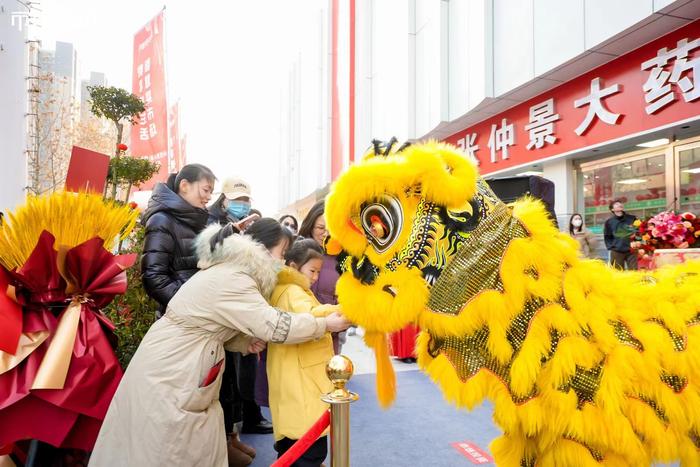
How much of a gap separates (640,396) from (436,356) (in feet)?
1.42

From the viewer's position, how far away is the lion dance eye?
1046mm

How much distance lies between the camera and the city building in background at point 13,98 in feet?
11.9

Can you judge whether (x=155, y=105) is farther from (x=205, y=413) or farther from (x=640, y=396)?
(x=640, y=396)

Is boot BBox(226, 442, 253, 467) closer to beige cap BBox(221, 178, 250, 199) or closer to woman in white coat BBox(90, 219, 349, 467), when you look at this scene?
woman in white coat BBox(90, 219, 349, 467)

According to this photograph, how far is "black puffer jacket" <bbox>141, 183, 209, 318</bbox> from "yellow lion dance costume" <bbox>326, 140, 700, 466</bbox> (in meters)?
1.38

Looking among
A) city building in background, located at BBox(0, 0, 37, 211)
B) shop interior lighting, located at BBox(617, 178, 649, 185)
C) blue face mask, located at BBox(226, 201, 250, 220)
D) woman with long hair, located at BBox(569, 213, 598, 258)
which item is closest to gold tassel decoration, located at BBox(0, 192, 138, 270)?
blue face mask, located at BBox(226, 201, 250, 220)

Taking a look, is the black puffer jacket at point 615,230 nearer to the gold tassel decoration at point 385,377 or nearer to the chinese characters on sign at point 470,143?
the chinese characters on sign at point 470,143

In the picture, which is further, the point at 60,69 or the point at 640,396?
the point at 60,69

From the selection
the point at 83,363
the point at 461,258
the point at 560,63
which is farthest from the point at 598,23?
the point at 83,363

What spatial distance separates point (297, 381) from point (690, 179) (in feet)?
18.8

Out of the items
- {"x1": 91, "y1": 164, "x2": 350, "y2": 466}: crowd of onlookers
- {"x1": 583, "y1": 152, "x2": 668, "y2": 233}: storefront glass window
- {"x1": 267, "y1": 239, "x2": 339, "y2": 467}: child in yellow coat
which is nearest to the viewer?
{"x1": 91, "y1": 164, "x2": 350, "y2": 466}: crowd of onlookers

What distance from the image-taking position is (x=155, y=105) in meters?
6.23

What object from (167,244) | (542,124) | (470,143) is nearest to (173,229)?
(167,244)

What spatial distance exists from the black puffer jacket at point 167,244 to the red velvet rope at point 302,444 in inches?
46.4
